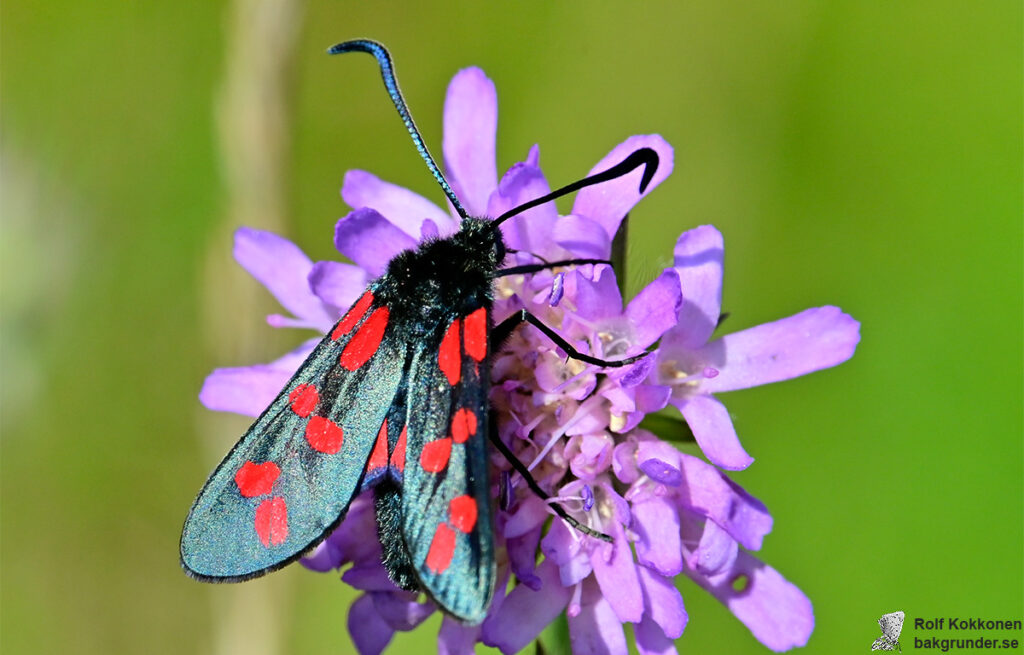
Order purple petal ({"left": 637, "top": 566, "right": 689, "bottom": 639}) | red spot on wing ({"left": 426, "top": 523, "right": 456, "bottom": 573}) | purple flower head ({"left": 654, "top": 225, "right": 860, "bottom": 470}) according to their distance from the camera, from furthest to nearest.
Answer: purple flower head ({"left": 654, "top": 225, "right": 860, "bottom": 470})
purple petal ({"left": 637, "top": 566, "right": 689, "bottom": 639})
red spot on wing ({"left": 426, "top": 523, "right": 456, "bottom": 573})

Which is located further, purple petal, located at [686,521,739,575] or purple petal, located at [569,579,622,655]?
purple petal, located at [569,579,622,655]

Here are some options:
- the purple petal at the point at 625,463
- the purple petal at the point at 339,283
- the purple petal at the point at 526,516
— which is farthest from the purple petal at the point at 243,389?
the purple petal at the point at 625,463

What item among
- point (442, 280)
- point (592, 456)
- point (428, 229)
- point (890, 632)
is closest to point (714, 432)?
point (592, 456)

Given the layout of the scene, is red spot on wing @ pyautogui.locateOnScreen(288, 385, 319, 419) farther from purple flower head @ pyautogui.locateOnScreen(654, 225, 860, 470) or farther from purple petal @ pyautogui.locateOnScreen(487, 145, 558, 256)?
purple flower head @ pyautogui.locateOnScreen(654, 225, 860, 470)

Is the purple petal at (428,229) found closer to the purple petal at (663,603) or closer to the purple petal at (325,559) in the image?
the purple petal at (325,559)

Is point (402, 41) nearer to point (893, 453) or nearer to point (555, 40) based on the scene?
point (555, 40)

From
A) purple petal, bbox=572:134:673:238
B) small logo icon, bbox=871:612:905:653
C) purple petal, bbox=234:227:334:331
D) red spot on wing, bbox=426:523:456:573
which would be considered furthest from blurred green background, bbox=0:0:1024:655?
red spot on wing, bbox=426:523:456:573
